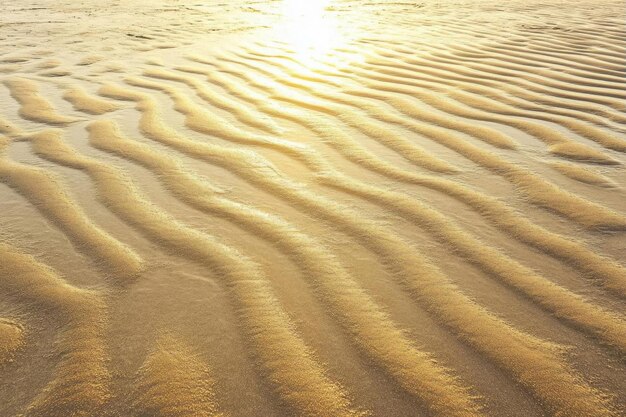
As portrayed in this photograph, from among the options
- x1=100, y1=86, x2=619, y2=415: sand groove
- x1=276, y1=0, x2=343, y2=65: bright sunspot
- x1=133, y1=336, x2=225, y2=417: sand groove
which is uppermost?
x1=276, y1=0, x2=343, y2=65: bright sunspot

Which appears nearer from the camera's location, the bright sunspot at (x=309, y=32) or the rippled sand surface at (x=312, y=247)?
the rippled sand surface at (x=312, y=247)

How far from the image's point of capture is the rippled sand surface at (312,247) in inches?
40.1

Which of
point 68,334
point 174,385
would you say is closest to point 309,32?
point 68,334

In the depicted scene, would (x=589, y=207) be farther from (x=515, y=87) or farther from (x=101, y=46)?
(x=101, y=46)

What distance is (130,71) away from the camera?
3434 mm

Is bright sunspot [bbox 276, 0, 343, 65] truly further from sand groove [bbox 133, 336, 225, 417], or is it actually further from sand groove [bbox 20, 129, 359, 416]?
sand groove [bbox 133, 336, 225, 417]

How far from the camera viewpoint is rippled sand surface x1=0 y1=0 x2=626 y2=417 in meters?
1.02

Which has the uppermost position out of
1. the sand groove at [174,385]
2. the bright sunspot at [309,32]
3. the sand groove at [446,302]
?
the bright sunspot at [309,32]

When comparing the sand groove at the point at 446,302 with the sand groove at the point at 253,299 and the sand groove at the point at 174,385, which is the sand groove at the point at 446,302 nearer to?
the sand groove at the point at 253,299

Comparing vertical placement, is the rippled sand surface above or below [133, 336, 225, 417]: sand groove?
above

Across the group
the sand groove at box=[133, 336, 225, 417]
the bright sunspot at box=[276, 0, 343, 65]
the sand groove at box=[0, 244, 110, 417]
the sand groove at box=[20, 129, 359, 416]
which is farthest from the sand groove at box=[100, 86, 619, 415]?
the bright sunspot at box=[276, 0, 343, 65]

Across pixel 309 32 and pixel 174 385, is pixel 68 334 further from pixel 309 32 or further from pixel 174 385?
pixel 309 32

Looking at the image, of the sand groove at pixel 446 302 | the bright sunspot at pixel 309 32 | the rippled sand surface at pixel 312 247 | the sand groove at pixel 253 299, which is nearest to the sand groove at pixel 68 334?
the rippled sand surface at pixel 312 247

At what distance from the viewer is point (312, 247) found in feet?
4.72
